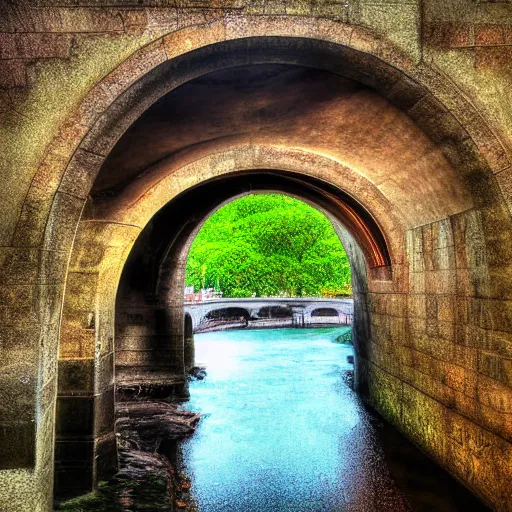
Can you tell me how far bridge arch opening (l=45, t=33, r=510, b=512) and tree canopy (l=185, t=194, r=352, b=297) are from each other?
17938mm

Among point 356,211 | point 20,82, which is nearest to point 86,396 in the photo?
point 20,82

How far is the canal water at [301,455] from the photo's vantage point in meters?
5.35

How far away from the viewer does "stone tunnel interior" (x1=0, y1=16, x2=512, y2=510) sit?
11.5 feet

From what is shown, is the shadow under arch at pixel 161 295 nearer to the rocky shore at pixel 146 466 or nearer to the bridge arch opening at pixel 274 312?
the rocky shore at pixel 146 466

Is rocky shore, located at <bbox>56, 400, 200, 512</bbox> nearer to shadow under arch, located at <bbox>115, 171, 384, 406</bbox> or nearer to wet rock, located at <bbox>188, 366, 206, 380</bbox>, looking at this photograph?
shadow under arch, located at <bbox>115, 171, 384, 406</bbox>

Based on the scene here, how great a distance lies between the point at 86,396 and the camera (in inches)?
214

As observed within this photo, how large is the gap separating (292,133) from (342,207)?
9.18 feet

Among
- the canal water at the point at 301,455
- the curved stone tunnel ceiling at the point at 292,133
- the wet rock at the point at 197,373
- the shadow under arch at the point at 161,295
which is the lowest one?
the canal water at the point at 301,455

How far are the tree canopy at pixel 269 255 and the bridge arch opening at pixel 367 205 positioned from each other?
58.9 feet

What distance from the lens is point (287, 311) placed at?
27.1 metres

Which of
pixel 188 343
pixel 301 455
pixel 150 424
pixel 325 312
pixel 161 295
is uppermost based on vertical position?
pixel 161 295

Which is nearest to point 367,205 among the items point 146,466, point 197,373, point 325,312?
point 146,466

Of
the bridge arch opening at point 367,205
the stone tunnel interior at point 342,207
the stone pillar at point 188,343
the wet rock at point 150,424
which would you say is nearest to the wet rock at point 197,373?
the stone pillar at point 188,343

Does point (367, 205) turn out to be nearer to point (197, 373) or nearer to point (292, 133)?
point (292, 133)
